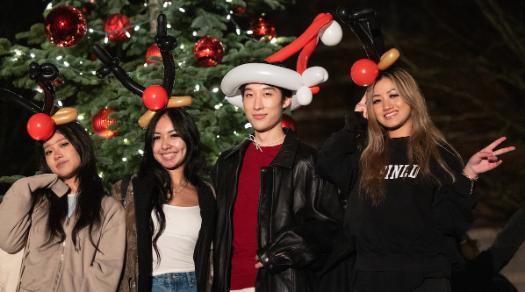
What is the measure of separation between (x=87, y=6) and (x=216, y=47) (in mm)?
1554

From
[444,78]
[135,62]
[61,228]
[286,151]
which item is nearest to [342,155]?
[286,151]

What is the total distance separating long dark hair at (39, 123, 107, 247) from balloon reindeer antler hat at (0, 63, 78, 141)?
2.1 inches

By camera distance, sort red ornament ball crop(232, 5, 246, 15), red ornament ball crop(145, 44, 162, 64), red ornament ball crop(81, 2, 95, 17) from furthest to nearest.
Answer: red ornament ball crop(81, 2, 95, 17) → red ornament ball crop(232, 5, 246, 15) → red ornament ball crop(145, 44, 162, 64)

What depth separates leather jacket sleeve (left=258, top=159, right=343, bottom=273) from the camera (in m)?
3.57

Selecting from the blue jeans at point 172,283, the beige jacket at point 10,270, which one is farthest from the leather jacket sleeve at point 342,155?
the beige jacket at point 10,270

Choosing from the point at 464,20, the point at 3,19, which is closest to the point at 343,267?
the point at 3,19

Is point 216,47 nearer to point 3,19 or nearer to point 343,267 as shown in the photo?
point 343,267

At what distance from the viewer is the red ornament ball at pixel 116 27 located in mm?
5832

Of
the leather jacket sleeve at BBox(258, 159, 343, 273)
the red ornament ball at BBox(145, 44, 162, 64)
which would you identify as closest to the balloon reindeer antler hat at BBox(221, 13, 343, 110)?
the leather jacket sleeve at BBox(258, 159, 343, 273)

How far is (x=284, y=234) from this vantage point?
3.62m

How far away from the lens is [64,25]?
16.9ft

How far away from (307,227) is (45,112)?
1512 millimetres

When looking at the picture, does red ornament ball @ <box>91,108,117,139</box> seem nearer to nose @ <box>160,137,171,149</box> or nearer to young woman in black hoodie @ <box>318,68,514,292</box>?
nose @ <box>160,137,171,149</box>

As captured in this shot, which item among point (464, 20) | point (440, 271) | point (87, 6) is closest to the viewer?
point (440, 271)
